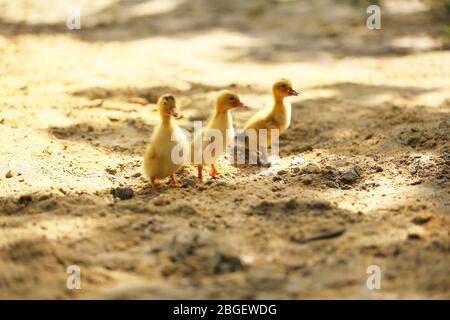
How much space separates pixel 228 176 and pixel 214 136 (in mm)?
437

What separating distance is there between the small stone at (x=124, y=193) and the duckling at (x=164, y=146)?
0.23 metres

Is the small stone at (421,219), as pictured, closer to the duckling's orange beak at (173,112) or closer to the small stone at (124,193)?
the duckling's orange beak at (173,112)

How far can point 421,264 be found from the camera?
3.77 m

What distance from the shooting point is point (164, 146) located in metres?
4.94

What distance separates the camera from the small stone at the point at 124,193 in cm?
487

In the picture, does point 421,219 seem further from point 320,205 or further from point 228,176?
point 228,176

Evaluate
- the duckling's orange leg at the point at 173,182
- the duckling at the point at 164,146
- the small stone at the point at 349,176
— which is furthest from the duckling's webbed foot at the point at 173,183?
the small stone at the point at 349,176

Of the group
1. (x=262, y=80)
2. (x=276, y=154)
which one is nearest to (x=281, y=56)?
(x=262, y=80)

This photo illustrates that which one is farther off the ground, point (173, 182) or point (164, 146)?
point (164, 146)

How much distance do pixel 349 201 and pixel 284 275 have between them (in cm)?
127

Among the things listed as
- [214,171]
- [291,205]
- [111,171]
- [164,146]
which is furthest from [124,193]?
[291,205]

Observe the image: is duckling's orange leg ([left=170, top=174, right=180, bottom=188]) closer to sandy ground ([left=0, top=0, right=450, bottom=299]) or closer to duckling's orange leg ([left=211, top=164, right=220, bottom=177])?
sandy ground ([left=0, top=0, right=450, bottom=299])

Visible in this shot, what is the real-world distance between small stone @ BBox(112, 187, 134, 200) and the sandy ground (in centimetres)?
9

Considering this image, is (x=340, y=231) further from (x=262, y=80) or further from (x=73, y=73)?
(x=73, y=73)
